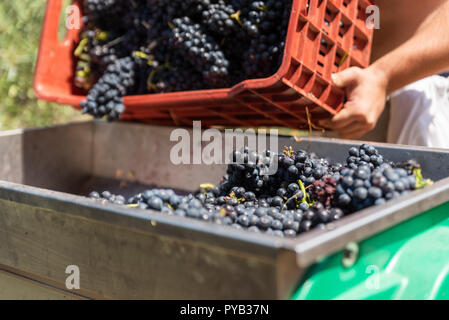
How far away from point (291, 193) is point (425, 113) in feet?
3.61

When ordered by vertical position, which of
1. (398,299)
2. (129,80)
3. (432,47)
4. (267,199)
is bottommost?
(398,299)

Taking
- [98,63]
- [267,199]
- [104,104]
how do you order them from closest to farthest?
[267,199] < [104,104] < [98,63]

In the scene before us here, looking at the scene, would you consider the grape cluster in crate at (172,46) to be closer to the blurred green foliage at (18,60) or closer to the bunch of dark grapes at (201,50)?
the bunch of dark grapes at (201,50)

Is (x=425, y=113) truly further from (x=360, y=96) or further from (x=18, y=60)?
(x=18, y=60)

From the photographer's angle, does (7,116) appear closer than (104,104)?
No

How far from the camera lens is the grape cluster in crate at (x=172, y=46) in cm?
154

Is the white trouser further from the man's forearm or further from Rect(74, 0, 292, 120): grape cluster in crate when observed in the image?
Rect(74, 0, 292, 120): grape cluster in crate

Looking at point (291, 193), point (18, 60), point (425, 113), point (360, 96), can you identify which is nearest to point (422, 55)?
point (360, 96)

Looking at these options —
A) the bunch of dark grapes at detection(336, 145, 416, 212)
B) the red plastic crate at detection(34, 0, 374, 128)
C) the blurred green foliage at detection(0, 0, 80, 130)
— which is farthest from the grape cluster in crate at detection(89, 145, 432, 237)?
the blurred green foliage at detection(0, 0, 80, 130)

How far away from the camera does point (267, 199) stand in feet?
3.88

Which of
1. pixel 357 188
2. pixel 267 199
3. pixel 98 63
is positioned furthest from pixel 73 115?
pixel 357 188

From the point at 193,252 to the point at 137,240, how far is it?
0.12 m

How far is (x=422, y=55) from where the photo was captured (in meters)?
1.58

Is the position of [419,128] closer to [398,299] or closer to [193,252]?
[398,299]
